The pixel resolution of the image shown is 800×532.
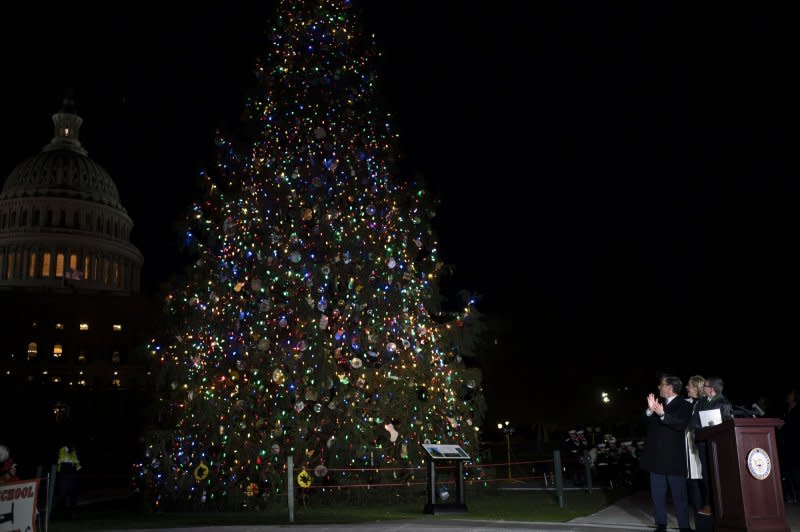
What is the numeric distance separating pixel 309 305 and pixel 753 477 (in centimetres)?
1131

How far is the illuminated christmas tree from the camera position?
17.5 m

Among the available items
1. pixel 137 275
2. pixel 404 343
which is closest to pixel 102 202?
pixel 137 275

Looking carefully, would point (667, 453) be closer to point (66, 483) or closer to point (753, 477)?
point (753, 477)

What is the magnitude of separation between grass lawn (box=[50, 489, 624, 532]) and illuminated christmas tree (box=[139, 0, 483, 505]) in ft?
2.56

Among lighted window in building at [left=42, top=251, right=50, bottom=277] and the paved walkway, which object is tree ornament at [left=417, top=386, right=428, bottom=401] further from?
lighted window in building at [left=42, top=251, right=50, bottom=277]

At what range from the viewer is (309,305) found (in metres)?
18.2

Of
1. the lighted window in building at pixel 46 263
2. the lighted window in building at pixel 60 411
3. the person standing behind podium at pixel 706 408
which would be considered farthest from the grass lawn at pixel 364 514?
the lighted window in building at pixel 46 263

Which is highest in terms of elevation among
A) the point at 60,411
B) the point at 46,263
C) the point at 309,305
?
the point at 46,263

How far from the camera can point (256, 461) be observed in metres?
17.1

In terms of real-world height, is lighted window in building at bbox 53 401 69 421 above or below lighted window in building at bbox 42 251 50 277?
below

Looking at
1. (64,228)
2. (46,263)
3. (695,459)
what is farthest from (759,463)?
(64,228)

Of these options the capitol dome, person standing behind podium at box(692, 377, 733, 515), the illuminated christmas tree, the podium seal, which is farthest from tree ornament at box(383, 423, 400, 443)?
the capitol dome

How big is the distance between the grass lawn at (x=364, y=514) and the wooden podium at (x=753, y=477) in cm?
551

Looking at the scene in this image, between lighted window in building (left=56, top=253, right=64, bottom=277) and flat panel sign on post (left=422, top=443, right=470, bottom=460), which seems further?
lighted window in building (left=56, top=253, right=64, bottom=277)
